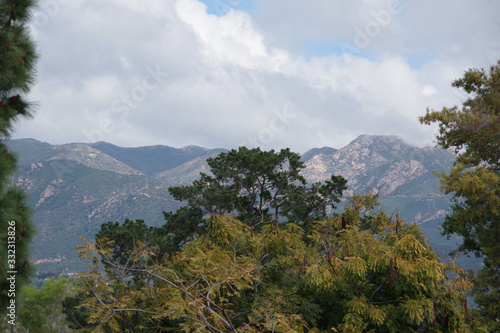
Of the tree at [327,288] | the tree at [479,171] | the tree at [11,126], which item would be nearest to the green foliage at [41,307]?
the tree at [11,126]

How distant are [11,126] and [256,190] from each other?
21.3 m

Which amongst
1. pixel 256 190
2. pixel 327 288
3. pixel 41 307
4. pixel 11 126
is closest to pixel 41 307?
pixel 41 307

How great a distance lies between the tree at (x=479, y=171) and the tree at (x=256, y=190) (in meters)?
9.87

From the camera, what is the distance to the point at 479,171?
14.5 meters

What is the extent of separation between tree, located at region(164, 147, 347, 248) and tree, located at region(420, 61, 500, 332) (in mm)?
9866

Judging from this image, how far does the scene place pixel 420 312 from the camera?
5.46 m

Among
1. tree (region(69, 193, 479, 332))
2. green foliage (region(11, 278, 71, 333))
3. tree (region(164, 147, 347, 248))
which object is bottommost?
green foliage (region(11, 278, 71, 333))

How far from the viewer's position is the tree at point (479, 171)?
13.9 metres

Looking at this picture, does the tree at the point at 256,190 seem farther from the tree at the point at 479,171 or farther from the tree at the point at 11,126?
the tree at the point at 11,126

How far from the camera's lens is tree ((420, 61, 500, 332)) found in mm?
13922

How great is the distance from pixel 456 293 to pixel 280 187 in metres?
20.4

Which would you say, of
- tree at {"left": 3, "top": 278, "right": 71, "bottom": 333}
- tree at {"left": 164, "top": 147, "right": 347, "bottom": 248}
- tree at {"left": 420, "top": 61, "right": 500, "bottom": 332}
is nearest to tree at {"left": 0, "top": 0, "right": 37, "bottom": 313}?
tree at {"left": 420, "top": 61, "right": 500, "bottom": 332}

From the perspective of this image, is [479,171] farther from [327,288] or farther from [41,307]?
[41,307]

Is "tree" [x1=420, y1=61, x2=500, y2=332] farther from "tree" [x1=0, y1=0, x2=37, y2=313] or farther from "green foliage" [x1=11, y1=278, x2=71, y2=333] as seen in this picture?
"green foliage" [x1=11, y1=278, x2=71, y2=333]
